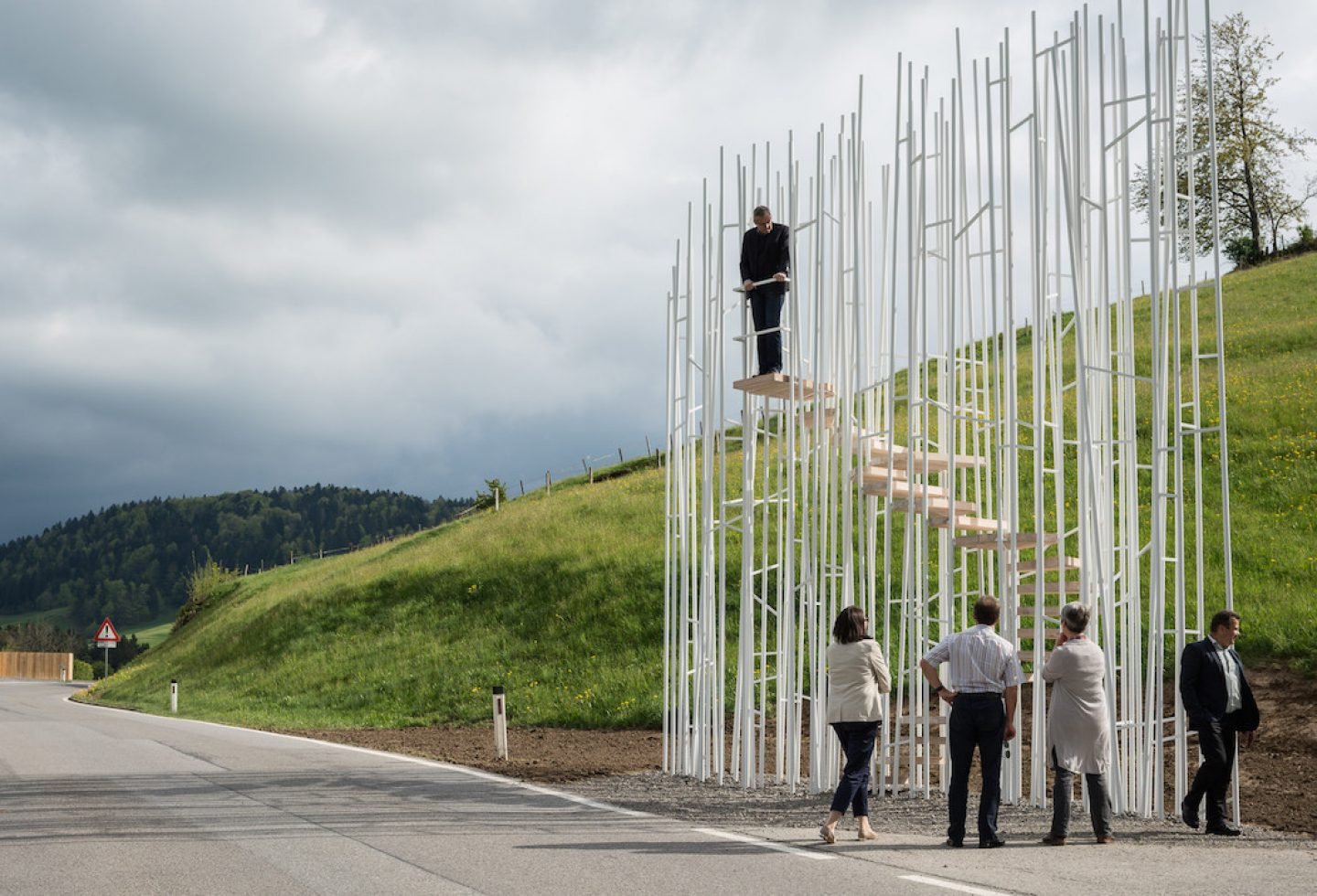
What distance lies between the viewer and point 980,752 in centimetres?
931

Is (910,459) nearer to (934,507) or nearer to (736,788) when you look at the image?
(934,507)

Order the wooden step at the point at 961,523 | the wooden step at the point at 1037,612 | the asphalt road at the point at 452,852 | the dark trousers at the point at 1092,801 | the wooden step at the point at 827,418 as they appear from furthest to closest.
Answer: the wooden step at the point at 827,418
the wooden step at the point at 961,523
the wooden step at the point at 1037,612
the dark trousers at the point at 1092,801
the asphalt road at the point at 452,852

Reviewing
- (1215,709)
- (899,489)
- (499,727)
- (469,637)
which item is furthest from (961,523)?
(469,637)

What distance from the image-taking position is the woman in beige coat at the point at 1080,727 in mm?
9273

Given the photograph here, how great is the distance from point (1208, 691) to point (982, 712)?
190cm

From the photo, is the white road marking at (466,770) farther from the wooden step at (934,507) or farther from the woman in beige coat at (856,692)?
the wooden step at (934,507)

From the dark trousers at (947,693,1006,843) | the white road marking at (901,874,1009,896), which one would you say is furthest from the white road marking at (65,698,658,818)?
the white road marking at (901,874,1009,896)

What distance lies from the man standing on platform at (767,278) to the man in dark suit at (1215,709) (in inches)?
201

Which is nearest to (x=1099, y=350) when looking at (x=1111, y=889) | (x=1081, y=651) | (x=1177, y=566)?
(x=1177, y=566)

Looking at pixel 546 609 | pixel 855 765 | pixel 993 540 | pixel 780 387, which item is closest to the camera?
pixel 855 765

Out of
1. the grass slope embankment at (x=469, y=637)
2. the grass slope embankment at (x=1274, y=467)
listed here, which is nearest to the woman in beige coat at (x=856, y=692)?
the grass slope embankment at (x=1274, y=467)

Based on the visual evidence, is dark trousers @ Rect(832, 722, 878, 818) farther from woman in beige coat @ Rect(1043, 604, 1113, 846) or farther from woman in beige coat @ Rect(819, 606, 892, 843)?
woman in beige coat @ Rect(1043, 604, 1113, 846)

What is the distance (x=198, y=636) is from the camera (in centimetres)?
4762

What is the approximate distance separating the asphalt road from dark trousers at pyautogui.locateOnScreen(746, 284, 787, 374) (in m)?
4.78
